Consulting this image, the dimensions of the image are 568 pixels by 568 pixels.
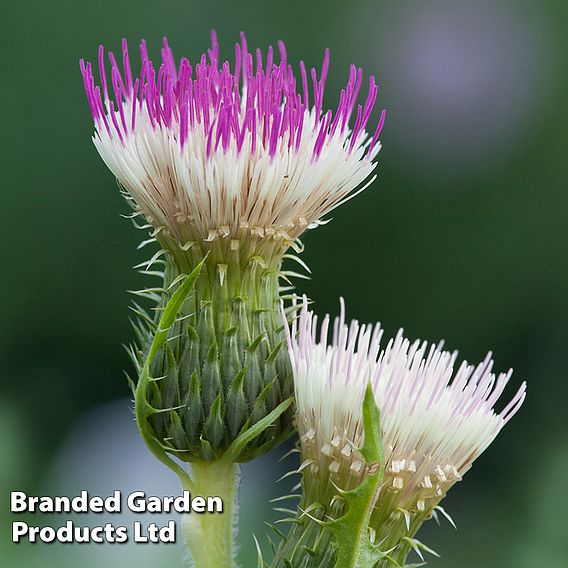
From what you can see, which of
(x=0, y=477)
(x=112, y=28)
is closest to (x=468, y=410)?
(x=0, y=477)

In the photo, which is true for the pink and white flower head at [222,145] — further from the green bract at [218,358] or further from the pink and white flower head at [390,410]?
the pink and white flower head at [390,410]

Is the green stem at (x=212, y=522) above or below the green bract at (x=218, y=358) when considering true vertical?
below

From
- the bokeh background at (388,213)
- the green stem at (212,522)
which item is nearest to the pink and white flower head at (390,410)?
the green stem at (212,522)

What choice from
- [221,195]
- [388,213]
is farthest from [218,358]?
[388,213]

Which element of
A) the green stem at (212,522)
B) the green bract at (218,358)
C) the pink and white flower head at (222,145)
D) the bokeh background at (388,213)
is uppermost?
the bokeh background at (388,213)

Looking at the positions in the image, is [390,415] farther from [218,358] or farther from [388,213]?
[388,213]

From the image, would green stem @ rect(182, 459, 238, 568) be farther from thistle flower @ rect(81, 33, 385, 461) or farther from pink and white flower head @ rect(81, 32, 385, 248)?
pink and white flower head @ rect(81, 32, 385, 248)

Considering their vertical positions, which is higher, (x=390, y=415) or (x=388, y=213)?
(x=388, y=213)
